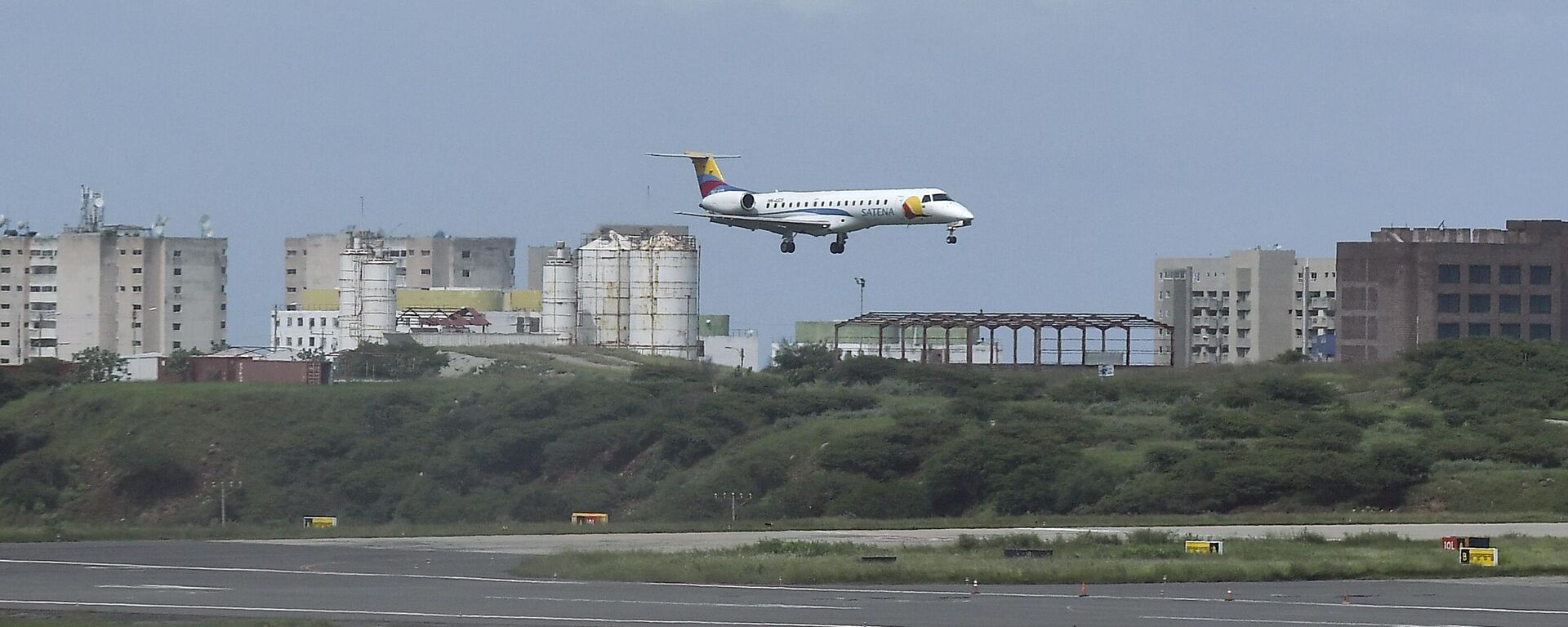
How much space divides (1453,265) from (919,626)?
14313 centimetres

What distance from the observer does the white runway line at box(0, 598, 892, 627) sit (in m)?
34.8

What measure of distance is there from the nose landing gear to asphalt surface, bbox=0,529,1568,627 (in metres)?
42.7

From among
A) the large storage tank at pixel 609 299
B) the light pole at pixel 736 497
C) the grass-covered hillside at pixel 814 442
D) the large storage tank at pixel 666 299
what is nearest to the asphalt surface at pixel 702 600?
the grass-covered hillside at pixel 814 442

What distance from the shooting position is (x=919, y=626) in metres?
34.2

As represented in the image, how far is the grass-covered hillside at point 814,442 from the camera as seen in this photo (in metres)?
79.8

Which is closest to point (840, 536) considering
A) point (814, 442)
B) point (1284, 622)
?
point (1284, 622)

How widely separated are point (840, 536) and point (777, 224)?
117 ft

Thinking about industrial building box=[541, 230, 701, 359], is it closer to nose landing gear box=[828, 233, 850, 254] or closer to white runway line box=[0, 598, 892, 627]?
nose landing gear box=[828, 233, 850, 254]

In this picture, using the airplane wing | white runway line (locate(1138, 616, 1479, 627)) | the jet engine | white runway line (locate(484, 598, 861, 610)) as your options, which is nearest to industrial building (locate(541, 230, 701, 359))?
the jet engine

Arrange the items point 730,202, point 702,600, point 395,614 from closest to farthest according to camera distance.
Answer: point 395,614 → point 702,600 → point 730,202

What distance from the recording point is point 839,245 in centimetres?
8944

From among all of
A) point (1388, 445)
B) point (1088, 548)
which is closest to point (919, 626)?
point (1088, 548)

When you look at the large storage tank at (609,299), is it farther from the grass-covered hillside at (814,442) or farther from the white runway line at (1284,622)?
the white runway line at (1284,622)

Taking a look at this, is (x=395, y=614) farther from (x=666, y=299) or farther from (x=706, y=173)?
(x=666, y=299)
